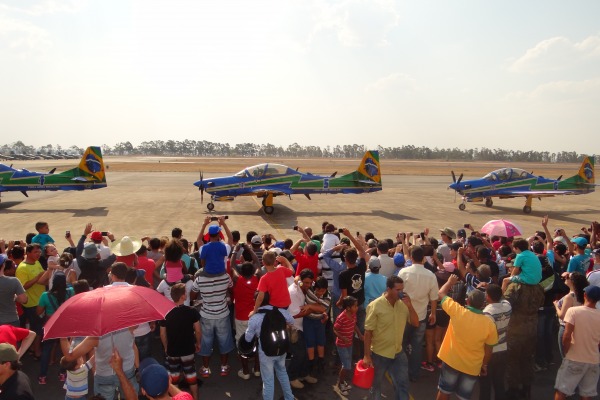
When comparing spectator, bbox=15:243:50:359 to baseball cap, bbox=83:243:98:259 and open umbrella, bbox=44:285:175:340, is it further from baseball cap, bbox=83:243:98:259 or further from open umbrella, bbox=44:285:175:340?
open umbrella, bbox=44:285:175:340

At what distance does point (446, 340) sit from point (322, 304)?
1.49m

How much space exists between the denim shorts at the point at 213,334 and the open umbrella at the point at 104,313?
152 cm

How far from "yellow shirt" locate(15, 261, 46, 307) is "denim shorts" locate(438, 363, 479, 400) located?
5.24m

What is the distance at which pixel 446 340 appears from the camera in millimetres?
4211

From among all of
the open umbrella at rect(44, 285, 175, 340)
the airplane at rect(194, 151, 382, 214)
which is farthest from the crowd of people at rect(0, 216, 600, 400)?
the airplane at rect(194, 151, 382, 214)

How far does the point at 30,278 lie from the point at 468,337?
5.54 metres

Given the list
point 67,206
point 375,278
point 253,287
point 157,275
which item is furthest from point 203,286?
Answer: point 67,206

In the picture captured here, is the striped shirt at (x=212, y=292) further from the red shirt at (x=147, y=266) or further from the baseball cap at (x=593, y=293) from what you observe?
the baseball cap at (x=593, y=293)

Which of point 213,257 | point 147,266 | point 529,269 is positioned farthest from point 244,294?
point 529,269

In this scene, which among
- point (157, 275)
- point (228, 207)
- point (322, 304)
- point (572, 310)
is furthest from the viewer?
point (228, 207)

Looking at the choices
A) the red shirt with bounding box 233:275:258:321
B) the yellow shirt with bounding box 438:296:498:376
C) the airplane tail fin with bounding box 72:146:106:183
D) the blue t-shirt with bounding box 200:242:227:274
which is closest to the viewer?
the yellow shirt with bounding box 438:296:498:376

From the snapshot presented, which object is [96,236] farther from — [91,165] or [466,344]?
[91,165]

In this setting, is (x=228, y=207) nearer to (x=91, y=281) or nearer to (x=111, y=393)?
(x=91, y=281)

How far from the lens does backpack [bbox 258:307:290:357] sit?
399 cm
